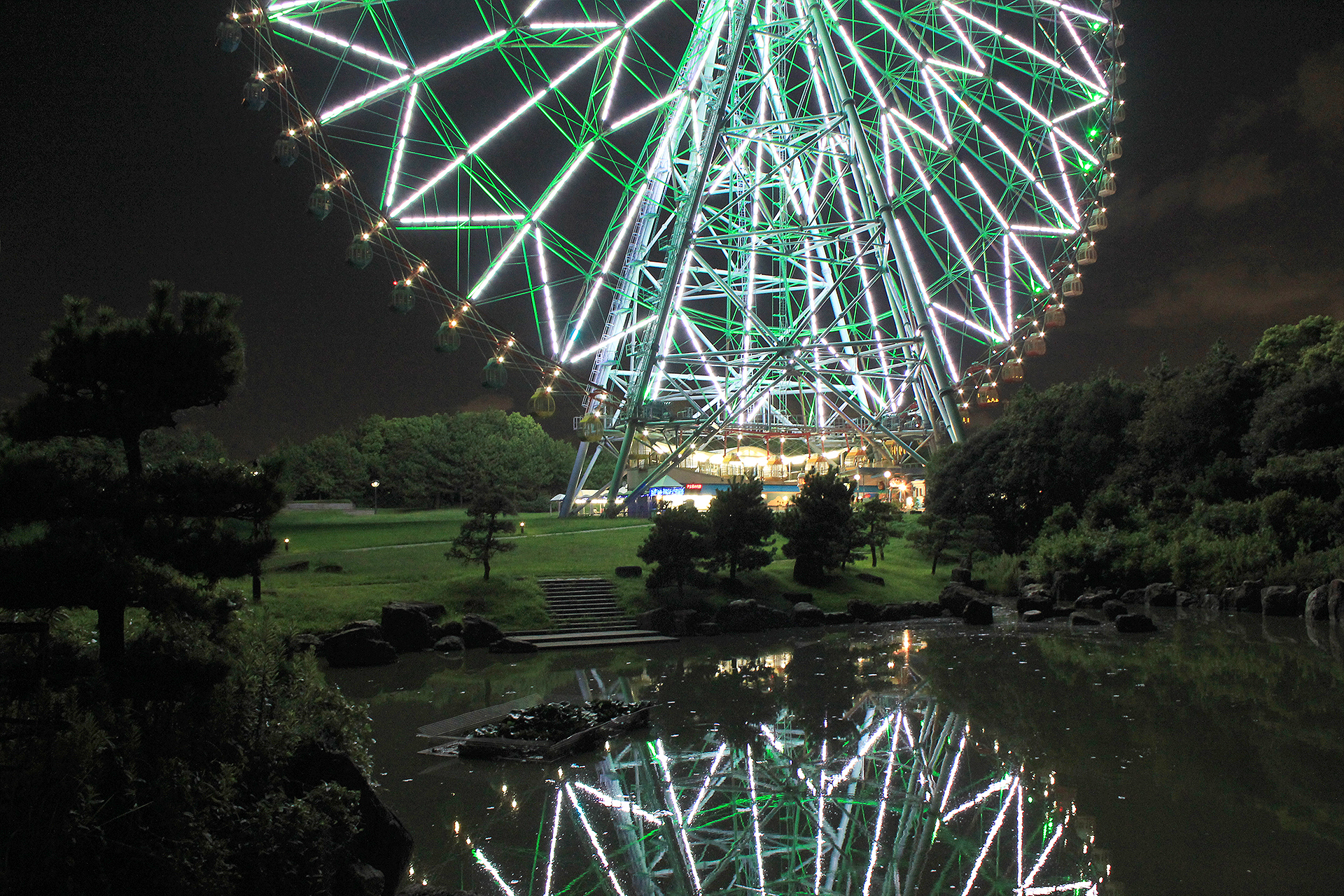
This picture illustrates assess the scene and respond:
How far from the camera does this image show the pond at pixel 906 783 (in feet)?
21.5

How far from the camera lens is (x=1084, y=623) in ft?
70.2

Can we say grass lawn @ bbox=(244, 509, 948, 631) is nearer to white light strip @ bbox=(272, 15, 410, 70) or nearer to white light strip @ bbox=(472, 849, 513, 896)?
white light strip @ bbox=(472, 849, 513, 896)

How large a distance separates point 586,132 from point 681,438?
18.1m

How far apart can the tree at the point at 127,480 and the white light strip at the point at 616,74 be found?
16.3 meters

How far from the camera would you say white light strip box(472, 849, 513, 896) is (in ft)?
20.9

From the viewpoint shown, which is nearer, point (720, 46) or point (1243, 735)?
point (1243, 735)

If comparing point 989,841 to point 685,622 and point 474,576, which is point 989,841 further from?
point 474,576

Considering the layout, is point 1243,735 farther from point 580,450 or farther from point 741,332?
point 580,450

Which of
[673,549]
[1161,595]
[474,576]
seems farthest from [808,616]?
[1161,595]

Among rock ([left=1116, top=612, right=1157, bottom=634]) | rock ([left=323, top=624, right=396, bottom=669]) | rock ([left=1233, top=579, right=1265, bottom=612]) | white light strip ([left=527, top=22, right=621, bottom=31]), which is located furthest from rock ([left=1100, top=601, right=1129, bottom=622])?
white light strip ([left=527, top=22, right=621, bottom=31])

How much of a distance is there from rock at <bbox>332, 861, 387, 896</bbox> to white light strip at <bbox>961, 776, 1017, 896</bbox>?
4.09 m

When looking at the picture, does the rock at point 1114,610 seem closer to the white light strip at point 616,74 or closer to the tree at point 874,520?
the tree at point 874,520

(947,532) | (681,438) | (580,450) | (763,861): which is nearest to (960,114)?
(947,532)

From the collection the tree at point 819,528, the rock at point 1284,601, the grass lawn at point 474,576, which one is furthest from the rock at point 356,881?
the rock at point 1284,601
